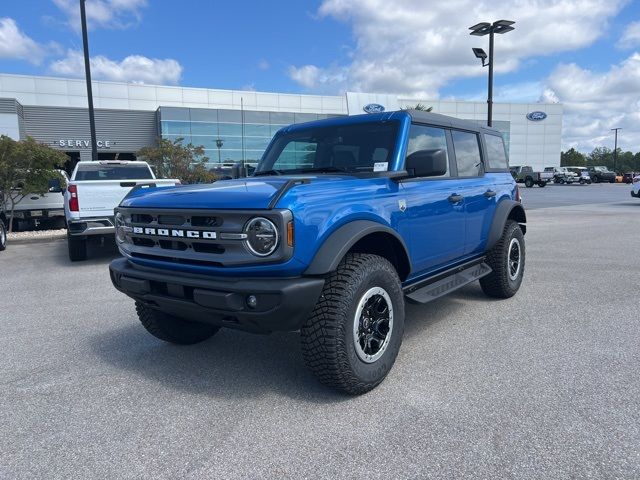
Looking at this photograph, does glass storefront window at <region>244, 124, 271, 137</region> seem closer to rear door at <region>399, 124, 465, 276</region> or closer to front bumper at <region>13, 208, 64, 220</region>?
front bumper at <region>13, 208, 64, 220</region>

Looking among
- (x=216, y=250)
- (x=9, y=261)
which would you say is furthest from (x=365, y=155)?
(x=9, y=261)

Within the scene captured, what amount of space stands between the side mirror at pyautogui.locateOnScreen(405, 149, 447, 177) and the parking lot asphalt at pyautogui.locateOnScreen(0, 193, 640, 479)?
1.46m

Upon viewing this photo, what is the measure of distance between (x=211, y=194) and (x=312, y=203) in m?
0.67

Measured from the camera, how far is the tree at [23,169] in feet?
39.8

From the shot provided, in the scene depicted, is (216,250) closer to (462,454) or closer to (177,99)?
(462,454)

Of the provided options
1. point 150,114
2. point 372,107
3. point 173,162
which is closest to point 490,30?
point 173,162

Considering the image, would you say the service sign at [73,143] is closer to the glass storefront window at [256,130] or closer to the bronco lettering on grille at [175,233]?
the glass storefront window at [256,130]

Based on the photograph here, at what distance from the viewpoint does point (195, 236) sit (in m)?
3.03

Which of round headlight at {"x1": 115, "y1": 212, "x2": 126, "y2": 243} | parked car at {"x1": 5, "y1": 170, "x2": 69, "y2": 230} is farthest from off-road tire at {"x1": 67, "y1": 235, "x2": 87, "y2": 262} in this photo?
round headlight at {"x1": 115, "y1": 212, "x2": 126, "y2": 243}

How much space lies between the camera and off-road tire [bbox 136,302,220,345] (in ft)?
12.9

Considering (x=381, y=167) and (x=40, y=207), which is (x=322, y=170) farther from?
(x=40, y=207)

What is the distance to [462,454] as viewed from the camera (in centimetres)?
248

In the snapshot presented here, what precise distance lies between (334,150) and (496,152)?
245 cm

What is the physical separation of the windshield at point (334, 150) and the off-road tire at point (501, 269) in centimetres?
211
